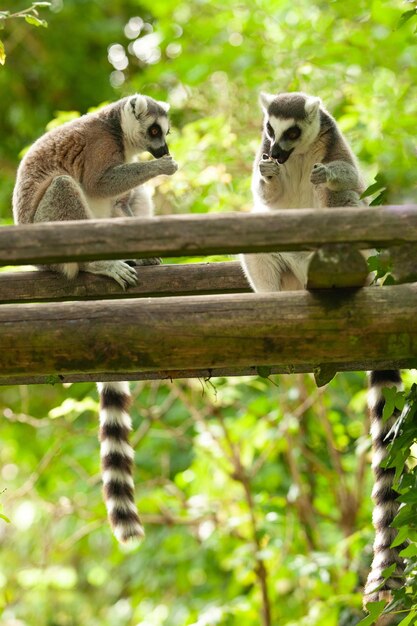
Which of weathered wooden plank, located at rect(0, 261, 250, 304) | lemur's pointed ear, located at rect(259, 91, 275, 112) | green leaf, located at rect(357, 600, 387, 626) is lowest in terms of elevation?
green leaf, located at rect(357, 600, 387, 626)

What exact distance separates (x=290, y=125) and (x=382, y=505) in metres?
1.81

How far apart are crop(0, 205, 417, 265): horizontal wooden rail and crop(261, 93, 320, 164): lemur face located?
156 cm

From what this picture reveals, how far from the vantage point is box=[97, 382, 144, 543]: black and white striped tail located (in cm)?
402

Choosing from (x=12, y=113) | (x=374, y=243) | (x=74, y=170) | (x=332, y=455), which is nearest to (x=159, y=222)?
(x=374, y=243)

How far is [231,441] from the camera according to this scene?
6723 mm

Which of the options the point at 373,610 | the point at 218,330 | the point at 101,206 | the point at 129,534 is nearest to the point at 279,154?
the point at 101,206

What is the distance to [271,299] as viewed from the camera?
9.87ft

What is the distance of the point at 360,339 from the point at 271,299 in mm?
312

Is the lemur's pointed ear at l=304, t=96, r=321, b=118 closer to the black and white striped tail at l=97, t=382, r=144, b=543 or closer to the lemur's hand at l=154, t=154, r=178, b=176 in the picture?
the lemur's hand at l=154, t=154, r=178, b=176

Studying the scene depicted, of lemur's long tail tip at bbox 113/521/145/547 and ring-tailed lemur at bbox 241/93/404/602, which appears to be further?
ring-tailed lemur at bbox 241/93/404/602

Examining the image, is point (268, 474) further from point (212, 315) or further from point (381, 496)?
point (212, 315)

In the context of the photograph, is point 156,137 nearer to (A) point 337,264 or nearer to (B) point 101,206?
(B) point 101,206

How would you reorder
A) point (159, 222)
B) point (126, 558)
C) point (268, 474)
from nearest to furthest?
point (159, 222)
point (268, 474)
point (126, 558)

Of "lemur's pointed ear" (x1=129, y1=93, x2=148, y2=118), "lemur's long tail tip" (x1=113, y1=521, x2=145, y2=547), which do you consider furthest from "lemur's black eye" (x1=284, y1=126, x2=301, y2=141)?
"lemur's long tail tip" (x1=113, y1=521, x2=145, y2=547)
